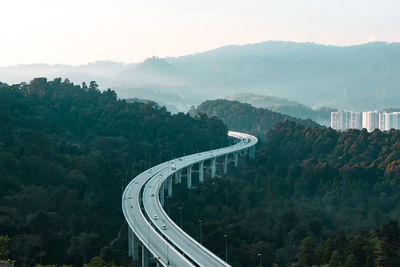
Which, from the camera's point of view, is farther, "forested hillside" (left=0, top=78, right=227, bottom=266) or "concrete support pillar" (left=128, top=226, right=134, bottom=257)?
"concrete support pillar" (left=128, top=226, right=134, bottom=257)

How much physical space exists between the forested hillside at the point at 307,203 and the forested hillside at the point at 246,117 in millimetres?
37906

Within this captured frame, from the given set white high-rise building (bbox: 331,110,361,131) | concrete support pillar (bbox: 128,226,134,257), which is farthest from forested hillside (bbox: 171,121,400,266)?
white high-rise building (bbox: 331,110,361,131)

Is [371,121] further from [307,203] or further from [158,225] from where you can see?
[158,225]

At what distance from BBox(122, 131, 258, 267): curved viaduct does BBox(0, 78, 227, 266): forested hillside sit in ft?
6.71

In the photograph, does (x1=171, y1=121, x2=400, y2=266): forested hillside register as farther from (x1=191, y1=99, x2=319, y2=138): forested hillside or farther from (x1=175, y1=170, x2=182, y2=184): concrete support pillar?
(x1=191, y1=99, x2=319, y2=138): forested hillside

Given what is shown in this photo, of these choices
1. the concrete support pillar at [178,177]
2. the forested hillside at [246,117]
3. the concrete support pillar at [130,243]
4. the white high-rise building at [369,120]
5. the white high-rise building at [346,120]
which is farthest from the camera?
the white high-rise building at [346,120]

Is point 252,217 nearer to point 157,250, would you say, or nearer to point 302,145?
point 157,250

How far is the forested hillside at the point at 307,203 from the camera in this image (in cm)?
3712

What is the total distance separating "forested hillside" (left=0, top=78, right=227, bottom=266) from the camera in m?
39.4

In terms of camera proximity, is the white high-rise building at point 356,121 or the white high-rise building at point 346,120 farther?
the white high-rise building at point 346,120

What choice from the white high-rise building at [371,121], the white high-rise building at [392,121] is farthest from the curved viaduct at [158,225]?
the white high-rise building at [371,121]

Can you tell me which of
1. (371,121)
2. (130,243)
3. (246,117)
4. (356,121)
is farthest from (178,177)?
(356,121)

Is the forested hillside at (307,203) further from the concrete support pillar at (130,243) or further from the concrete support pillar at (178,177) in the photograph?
the concrete support pillar at (130,243)

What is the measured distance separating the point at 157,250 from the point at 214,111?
399 ft
